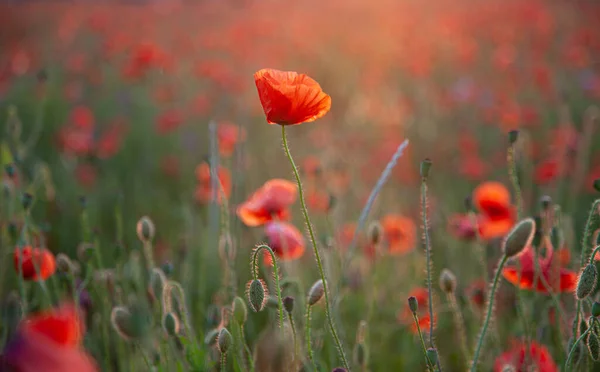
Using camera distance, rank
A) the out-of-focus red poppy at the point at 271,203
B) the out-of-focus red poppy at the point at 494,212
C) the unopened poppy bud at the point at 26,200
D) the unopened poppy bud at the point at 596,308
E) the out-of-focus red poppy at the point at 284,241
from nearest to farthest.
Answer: the unopened poppy bud at the point at 596,308
the unopened poppy bud at the point at 26,200
the out-of-focus red poppy at the point at 284,241
the out-of-focus red poppy at the point at 271,203
the out-of-focus red poppy at the point at 494,212

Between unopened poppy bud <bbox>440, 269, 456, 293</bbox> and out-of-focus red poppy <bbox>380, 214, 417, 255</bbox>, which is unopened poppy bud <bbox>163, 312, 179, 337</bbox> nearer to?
unopened poppy bud <bbox>440, 269, 456, 293</bbox>

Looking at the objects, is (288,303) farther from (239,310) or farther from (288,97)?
(288,97)

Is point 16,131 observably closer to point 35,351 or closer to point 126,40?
point 35,351

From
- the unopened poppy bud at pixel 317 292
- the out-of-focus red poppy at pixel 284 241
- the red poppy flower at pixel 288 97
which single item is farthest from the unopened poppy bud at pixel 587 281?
the out-of-focus red poppy at pixel 284 241

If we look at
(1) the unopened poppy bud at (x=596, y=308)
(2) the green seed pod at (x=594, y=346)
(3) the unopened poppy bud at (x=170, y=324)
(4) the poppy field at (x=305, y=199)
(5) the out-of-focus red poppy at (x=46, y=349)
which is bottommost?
(4) the poppy field at (x=305, y=199)

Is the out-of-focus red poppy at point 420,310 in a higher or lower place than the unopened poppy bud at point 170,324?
lower

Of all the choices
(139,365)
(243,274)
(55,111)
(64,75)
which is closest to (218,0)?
(64,75)

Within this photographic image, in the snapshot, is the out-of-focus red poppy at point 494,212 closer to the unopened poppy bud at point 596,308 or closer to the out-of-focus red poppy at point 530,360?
the out-of-focus red poppy at point 530,360
